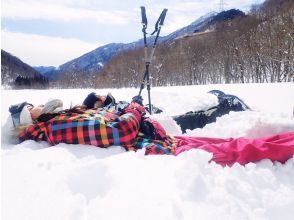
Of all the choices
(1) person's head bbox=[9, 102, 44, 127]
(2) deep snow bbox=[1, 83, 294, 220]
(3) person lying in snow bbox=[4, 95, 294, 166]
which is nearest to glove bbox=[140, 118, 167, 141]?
(3) person lying in snow bbox=[4, 95, 294, 166]

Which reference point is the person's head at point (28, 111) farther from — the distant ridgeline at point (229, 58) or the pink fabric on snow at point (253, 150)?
the distant ridgeline at point (229, 58)

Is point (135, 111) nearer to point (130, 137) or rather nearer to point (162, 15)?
point (130, 137)

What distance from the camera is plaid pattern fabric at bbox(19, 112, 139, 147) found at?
249 centimetres

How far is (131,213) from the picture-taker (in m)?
1.54

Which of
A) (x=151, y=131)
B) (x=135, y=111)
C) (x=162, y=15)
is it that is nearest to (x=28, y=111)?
(x=135, y=111)

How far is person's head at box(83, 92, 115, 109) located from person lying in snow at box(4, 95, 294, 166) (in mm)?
275

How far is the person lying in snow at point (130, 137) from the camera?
2262mm

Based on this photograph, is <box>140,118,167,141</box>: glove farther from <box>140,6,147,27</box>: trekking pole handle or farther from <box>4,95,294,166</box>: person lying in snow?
<box>140,6,147,27</box>: trekking pole handle

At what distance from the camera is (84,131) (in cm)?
249

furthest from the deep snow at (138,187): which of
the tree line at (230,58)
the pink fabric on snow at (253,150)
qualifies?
the tree line at (230,58)

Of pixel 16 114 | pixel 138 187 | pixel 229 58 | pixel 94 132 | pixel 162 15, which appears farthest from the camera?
pixel 229 58

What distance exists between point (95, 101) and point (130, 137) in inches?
32.6

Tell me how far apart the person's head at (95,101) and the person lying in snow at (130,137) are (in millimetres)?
275

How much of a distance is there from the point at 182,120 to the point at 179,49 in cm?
5095
